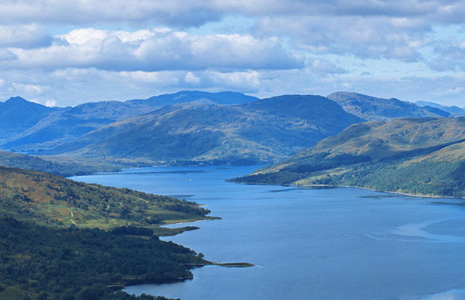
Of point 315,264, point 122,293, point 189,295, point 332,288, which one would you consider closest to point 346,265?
point 315,264

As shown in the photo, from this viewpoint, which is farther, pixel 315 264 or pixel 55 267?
pixel 315 264

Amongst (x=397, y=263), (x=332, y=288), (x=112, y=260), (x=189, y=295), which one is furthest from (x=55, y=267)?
(x=397, y=263)

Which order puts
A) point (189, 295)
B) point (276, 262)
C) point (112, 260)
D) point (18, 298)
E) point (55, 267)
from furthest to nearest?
1. point (276, 262)
2. point (112, 260)
3. point (55, 267)
4. point (189, 295)
5. point (18, 298)

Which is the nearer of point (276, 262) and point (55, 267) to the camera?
point (55, 267)

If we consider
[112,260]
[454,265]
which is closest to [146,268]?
[112,260]

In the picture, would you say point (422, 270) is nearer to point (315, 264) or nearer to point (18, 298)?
point (315, 264)

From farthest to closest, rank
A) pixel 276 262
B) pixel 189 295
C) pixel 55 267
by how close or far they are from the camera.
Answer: pixel 276 262 < pixel 55 267 < pixel 189 295

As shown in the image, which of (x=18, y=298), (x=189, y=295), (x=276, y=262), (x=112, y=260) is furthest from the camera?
(x=276, y=262)

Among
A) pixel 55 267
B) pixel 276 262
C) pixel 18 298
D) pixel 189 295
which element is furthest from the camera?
pixel 276 262

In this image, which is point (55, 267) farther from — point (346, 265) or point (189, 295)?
point (346, 265)
